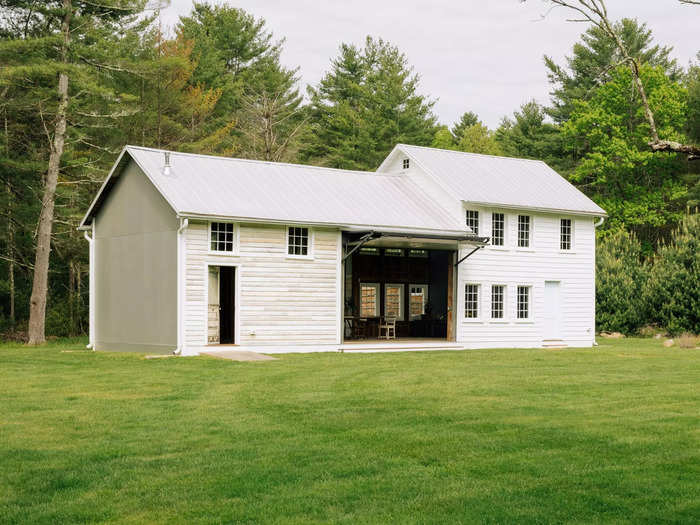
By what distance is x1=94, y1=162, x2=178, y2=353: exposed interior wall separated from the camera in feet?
73.6

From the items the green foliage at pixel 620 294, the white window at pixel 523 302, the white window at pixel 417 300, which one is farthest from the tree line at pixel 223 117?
the white window at pixel 417 300

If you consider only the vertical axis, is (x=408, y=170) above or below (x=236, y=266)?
above

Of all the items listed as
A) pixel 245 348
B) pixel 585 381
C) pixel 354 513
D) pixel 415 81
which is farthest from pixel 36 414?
pixel 415 81

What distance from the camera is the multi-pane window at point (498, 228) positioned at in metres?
27.8

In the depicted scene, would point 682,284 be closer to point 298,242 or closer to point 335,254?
point 335,254

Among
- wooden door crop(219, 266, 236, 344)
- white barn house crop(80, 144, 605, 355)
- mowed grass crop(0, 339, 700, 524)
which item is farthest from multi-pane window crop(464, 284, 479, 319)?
mowed grass crop(0, 339, 700, 524)

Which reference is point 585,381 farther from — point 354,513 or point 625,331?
point 625,331

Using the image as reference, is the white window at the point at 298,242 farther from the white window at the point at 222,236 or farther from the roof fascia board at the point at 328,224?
the white window at the point at 222,236

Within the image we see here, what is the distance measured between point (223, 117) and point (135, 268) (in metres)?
20.7

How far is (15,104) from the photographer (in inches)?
Result: 1178

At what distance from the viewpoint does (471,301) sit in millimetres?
27281

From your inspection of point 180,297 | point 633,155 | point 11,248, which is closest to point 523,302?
point 180,297

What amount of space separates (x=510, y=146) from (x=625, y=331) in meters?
19.7

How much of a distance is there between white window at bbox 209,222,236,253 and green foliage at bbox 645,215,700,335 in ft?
59.4
